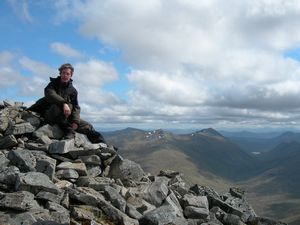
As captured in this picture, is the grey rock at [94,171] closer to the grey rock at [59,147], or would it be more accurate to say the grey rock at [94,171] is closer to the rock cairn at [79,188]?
the rock cairn at [79,188]

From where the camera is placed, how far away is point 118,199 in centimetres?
1852

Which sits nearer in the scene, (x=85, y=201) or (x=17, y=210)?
(x=17, y=210)

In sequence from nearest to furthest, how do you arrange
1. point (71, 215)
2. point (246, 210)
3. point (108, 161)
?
1. point (71, 215)
2. point (108, 161)
3. point (246, 210)

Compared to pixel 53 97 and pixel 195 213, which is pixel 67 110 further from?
pixel 195 213

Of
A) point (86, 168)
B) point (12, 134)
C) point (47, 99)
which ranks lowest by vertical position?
point (86, 168)

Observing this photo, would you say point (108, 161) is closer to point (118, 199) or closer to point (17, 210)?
point (118, 199)

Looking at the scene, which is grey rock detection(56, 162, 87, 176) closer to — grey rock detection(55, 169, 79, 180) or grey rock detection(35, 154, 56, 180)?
grey rock detection(55, 169, 79, 180)

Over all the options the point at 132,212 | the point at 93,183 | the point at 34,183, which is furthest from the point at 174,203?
the point at 34,183

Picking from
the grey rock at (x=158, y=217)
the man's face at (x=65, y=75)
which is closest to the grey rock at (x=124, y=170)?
the grey rock at (x=158, y=217)

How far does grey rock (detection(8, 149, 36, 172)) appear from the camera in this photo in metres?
19.0

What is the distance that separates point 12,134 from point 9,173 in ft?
19.5

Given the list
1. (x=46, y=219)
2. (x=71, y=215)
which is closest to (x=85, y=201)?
(x=71, y=215)

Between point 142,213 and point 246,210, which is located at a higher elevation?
point 142,213

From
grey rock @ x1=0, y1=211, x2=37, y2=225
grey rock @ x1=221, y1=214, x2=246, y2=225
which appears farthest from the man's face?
grey rock @ x1=221, y1=214, x2=246, y2=225
